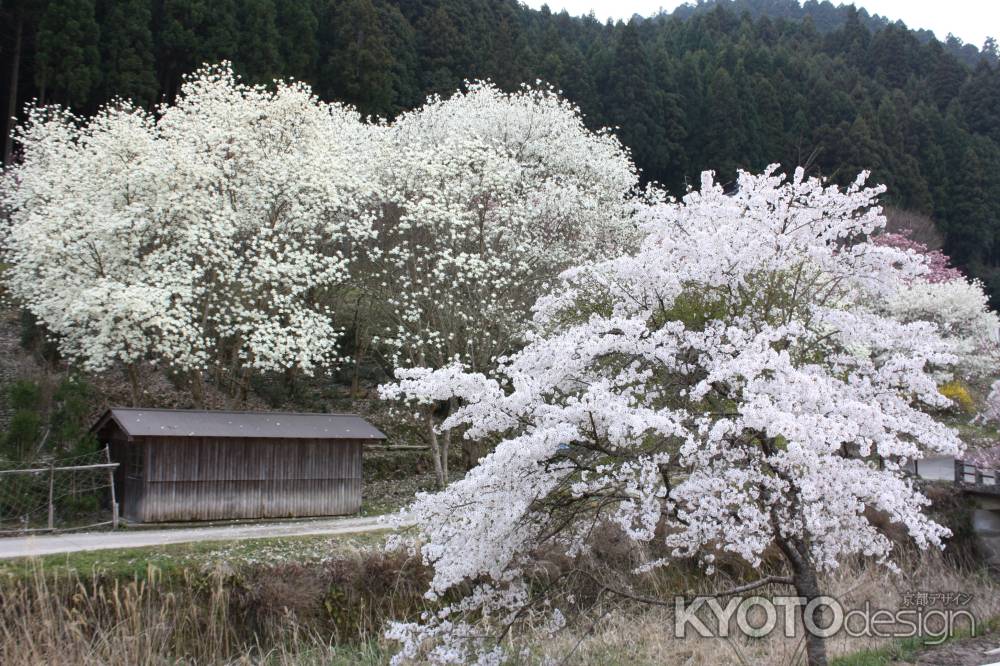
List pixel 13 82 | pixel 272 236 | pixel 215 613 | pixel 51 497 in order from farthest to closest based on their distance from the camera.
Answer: pixel 13 82, pixel 272 236, pixel 51 497, pixel 215 613

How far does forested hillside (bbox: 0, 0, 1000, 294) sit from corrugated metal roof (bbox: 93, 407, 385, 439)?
589 inches

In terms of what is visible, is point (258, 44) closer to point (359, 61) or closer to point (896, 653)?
point (359, 61)

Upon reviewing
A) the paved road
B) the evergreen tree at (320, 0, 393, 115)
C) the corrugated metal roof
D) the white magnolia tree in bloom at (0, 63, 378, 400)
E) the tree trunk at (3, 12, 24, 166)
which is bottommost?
the paved road

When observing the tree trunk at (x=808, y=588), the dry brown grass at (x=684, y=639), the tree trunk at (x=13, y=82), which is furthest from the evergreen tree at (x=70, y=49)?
the tree trunk at (x=808, y=588)

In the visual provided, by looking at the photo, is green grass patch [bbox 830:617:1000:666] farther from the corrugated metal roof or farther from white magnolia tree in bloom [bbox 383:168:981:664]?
the corrugated metal roof

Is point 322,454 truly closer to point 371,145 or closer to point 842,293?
point 371,145

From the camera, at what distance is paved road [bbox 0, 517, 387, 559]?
33.4 ft

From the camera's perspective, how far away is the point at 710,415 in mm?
6031

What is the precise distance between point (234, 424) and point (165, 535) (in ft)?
7.60

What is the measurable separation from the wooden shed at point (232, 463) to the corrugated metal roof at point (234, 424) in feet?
0.05

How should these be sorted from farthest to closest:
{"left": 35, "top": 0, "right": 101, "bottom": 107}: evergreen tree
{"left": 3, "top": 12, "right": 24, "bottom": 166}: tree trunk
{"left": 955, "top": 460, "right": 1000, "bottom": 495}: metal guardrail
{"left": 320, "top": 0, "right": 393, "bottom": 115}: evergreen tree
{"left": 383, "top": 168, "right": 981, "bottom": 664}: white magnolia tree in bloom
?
{"left": 320, "top": 0, "right": 393, "bottom": 115}: evergreen tree < {"left": 3, "top": 12, "right": 24, "bottom": 166}: tree trunk < {"left": 35, "top": 0, "right": 101, "bottom": 107}: evergreen tree < {"left": 955, "top": 460, "right": 1000, "bottom": 495}: metal guardrail < {"left": 383, "top": 168, "right": 981, "bottom": 664}: white magnolia tree in bloom

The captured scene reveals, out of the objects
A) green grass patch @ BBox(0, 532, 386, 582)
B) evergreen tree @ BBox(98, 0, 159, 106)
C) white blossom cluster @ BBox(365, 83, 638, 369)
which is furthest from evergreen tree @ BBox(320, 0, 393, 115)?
green grass patch @ BBox(0, 532, 386, 582)

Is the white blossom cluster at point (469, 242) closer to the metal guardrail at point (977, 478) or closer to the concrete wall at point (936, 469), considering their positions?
the metal guardrail at point (977, 478)

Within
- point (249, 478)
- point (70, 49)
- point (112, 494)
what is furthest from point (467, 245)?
point (70, 49)
